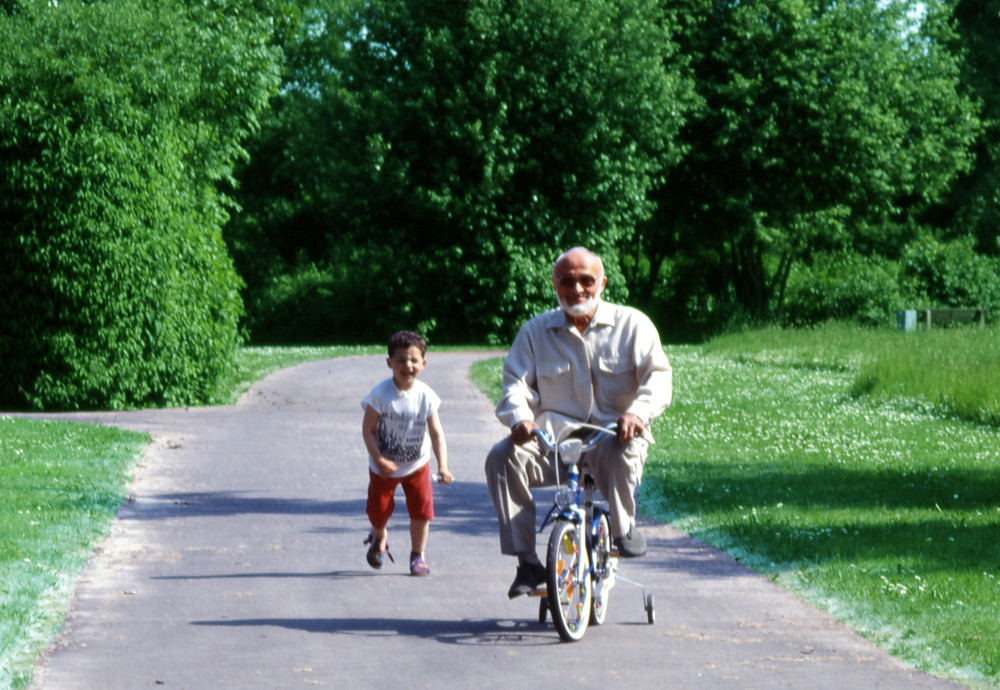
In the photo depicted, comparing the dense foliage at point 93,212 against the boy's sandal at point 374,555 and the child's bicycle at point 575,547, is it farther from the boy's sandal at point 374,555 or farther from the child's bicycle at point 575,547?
the child's bicycle at point 575,547

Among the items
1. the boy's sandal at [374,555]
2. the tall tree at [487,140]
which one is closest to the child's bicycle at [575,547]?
the boy's sandal at [374,555]

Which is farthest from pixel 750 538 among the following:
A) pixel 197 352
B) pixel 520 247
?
pixel 520 247

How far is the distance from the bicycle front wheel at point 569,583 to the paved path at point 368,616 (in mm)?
93

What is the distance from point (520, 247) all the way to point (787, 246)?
10.3m

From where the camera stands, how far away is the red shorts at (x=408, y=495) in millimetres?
7664

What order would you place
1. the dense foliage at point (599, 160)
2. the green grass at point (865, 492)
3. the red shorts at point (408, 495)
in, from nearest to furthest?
the green grass at point (865, 492) < the red shorts at point (408, 495) < the dense foliage at point (599, 160)

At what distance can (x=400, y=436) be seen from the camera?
760 cm

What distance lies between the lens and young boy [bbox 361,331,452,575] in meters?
7.50

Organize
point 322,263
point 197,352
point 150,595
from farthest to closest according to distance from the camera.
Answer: point 322,263, point 197,352, point 150,595

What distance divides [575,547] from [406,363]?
5.70ft

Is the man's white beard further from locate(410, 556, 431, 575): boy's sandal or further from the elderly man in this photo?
locate(410, 556, 431, 575): boy's sandal

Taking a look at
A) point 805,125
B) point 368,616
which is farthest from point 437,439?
point 805,125

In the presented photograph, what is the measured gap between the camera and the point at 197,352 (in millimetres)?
19047

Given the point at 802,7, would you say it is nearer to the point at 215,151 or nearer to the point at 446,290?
the point at 446,290
